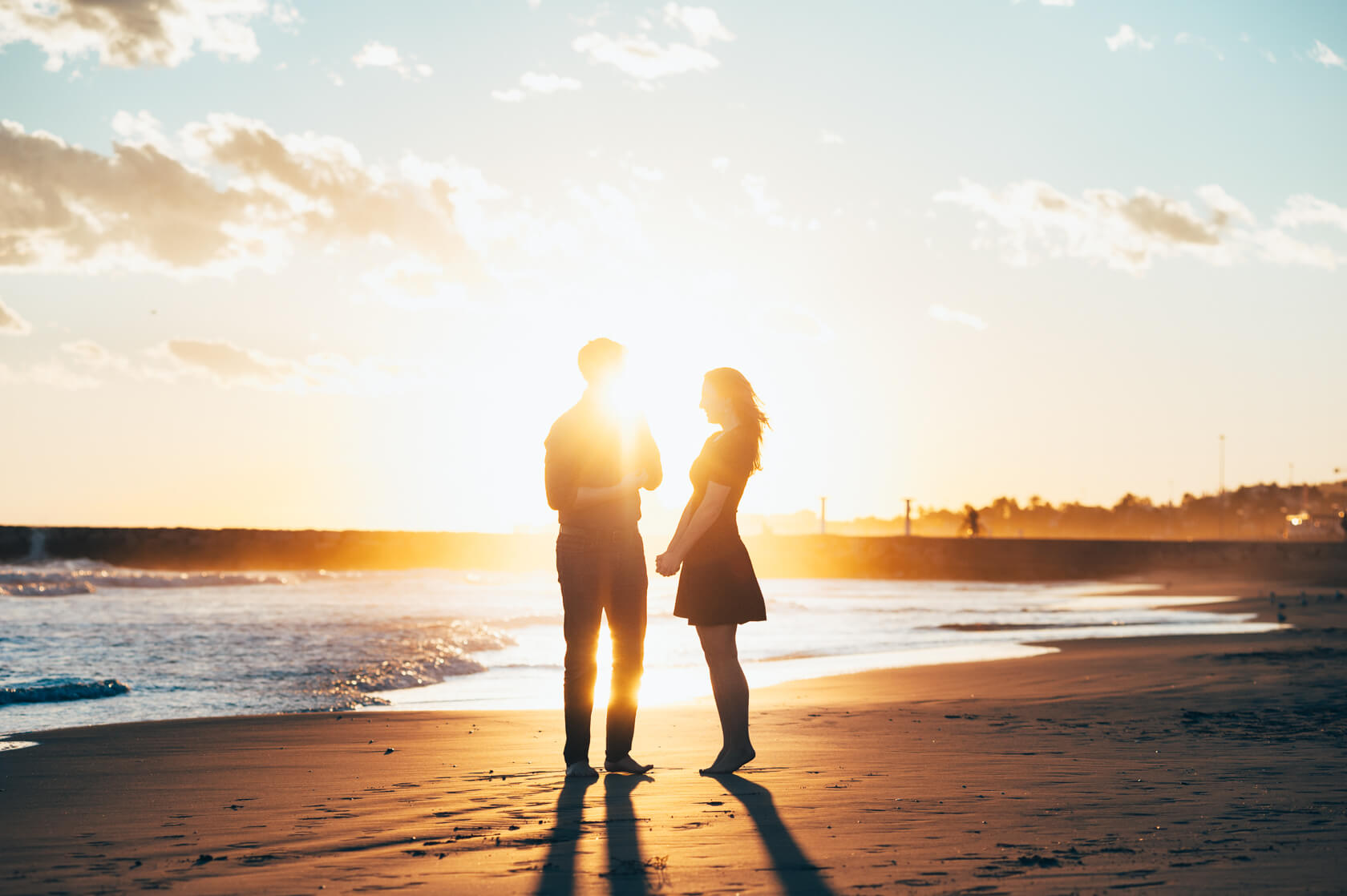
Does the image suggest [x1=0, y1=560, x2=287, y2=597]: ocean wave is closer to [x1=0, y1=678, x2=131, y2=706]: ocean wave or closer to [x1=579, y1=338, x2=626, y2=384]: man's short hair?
[x1=0, y1=678, x2=131, y2=706]: ocean wave

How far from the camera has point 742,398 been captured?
5.39m

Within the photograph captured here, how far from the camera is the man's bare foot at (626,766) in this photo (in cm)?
505

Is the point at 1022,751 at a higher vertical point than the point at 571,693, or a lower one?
lower

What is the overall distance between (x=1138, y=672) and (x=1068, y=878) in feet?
28.1

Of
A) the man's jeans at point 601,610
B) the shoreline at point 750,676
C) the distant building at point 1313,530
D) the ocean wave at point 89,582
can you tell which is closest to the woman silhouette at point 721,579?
the man's jeans at point 601,610

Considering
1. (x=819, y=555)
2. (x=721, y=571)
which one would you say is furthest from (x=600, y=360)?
(x=819, y=555)

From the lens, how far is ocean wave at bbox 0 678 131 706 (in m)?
8.73

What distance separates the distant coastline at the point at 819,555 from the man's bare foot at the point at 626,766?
58304mm

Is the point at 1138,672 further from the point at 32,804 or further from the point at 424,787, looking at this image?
the point at 32,804

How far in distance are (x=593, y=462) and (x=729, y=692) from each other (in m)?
1.35

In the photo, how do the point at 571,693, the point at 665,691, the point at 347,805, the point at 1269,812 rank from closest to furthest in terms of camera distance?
the point at 1269,812 → the point at 347,805 → the point at 571,693 → the point at 665,691

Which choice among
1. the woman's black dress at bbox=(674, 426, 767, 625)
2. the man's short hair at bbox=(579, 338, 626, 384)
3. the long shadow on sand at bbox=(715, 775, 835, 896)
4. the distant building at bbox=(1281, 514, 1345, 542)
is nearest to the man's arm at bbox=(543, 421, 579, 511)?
the man's short hair at bbox=(579, 338, 626, 384)

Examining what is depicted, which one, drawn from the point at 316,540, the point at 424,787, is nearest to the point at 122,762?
the point at 424,787

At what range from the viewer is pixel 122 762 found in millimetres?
5699
